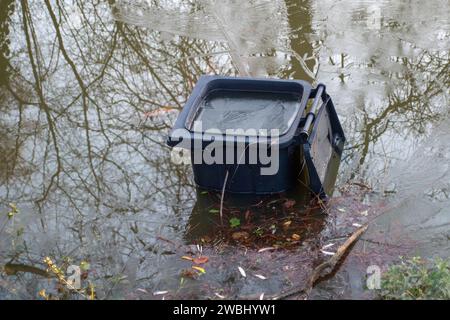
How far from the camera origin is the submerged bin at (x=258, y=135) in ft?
14.0

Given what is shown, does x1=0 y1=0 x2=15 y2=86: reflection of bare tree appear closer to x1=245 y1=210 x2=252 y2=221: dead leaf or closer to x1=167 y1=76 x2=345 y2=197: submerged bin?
x1=167 y1=76 x2=345 y2=197: submerged bin

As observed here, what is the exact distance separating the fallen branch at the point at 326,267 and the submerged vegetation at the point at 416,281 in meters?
0.37

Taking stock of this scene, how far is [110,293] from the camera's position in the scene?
4020mm

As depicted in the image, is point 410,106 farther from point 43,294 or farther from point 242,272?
point 43,294

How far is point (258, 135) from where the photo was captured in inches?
167

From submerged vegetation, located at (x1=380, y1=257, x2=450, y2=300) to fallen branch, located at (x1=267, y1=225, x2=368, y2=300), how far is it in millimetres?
368

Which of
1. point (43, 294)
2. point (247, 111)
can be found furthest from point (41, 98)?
point (43, 294)

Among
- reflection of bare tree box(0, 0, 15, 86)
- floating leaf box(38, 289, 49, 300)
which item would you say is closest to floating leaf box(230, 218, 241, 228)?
floating leaf box(38, 289, 49, 300)

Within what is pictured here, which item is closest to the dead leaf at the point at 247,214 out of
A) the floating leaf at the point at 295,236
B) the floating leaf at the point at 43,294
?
the floating leaf at the point at 295,236

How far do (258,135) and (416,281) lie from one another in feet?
4.85

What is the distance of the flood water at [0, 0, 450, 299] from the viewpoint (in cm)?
421

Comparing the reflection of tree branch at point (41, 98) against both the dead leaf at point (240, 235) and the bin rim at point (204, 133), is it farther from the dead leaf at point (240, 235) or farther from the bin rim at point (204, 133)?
the dead leaf at point (240, 235)

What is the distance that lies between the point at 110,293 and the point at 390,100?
11.0ft
